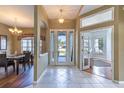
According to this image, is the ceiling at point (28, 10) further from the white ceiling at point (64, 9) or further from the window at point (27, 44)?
the window at point (27, 44)

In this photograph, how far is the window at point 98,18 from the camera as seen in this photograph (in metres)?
6.21

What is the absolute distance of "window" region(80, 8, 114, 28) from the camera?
6207mm

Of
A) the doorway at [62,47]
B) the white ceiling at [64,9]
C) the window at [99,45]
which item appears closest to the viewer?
the white ceiling at [64,9]

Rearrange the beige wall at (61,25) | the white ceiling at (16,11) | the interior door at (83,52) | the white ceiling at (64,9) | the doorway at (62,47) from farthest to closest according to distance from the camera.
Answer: the doorway at (62,47) < the beige wall at (61,25) < the interior door at (83,52) < the white ceiling at (64,9) < the white ceiling at (16,11)

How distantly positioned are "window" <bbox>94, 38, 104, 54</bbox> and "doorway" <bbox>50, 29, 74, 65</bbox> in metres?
3.70

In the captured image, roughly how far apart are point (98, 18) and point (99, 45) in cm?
689

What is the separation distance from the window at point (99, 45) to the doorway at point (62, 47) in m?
3.70

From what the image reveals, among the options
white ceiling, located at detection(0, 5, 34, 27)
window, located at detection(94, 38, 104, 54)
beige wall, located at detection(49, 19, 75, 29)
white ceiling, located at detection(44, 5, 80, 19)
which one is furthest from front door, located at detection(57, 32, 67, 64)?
window, located at detection(94, 38, 104, 54)

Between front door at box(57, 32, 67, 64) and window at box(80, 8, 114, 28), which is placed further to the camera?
front door at box(57, 32, 67, 64)

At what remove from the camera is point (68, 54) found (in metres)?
10.8

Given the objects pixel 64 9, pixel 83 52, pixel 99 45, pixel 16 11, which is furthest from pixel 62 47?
pixel 16 11

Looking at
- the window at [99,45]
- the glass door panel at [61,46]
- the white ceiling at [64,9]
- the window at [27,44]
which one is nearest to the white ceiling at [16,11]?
the white ceiling at [64,9]

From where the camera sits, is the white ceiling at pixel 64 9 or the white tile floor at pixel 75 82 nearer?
the white tile floor at pixel 75 82

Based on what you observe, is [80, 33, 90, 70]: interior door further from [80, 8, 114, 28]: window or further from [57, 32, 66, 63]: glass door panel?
[57, 32, 66, 63]: glass door panel
